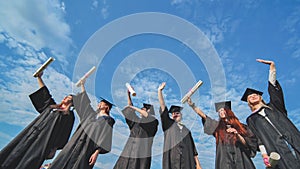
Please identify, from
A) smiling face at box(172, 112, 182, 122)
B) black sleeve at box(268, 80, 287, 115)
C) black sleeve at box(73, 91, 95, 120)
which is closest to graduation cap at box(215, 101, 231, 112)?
smiling face at box(172, 112, 182, 122)

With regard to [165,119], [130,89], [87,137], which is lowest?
[87,137]

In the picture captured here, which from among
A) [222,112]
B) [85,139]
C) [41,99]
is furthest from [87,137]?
[222,112]

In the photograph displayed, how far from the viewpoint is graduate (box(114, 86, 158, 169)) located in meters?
4.43

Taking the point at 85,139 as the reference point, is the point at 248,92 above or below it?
above

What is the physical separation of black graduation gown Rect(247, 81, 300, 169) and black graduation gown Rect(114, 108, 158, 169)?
1.97 metres

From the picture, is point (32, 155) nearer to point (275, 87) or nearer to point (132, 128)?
point (132, 128)

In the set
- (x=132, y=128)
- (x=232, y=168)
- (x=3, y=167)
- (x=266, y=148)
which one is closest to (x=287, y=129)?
(x=266, y=148)

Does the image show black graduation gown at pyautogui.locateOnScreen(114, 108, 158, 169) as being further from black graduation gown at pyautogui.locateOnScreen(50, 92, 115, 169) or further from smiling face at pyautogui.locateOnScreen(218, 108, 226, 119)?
smiling face at pyautogui.locateOnScreen(218, 108, 226, 119)

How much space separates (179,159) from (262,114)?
1.81m

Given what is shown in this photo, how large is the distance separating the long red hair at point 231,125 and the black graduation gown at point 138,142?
126 centimetres

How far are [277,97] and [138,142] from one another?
9.22 feet

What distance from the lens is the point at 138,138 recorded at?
4.79m

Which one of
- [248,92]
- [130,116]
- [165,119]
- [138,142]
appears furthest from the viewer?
[248,92]

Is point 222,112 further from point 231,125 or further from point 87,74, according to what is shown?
point 87,74
